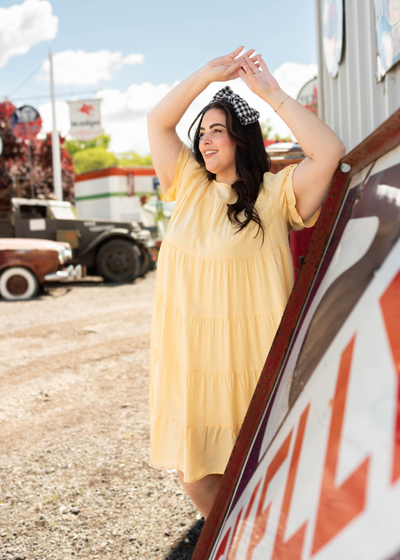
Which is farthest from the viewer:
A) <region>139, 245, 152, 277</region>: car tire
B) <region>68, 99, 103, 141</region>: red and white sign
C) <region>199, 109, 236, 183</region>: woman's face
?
<region>68, 99, 103, 141</region>: red and white sign

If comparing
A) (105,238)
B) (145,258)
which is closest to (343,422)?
(105,238)

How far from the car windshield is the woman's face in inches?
411

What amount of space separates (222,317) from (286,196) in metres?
0.47

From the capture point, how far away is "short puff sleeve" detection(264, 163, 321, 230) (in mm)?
1740

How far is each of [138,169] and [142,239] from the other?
4632 mm

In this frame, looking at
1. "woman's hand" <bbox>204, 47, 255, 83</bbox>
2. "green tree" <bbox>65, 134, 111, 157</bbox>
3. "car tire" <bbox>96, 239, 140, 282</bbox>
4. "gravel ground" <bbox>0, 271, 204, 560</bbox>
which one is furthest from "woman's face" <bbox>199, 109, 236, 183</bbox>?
"green tree" <bbox>65, 134, 111, 157</bbox>

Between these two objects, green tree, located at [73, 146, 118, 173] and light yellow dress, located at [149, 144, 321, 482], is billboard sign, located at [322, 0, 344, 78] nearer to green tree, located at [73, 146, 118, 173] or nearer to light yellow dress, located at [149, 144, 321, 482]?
light yellow dress, located at [149, 144, 321, 482]

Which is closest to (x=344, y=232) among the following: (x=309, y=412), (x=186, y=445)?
(x=309, y=412)

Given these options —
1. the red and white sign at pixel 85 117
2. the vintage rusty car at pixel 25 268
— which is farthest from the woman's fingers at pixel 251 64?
the red and white sign at pixel 85 117

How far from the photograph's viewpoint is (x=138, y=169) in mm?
15961

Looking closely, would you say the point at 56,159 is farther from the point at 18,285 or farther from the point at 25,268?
the point at 18,285

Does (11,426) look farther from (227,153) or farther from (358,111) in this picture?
(358,111)

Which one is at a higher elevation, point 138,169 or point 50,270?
point 138,169

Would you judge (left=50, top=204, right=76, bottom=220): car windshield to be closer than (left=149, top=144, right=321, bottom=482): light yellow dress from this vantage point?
No
